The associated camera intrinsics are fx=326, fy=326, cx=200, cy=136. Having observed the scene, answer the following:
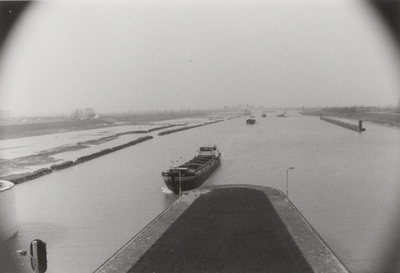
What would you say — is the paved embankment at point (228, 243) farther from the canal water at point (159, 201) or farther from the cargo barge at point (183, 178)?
the cargo barge at point (183, 178)

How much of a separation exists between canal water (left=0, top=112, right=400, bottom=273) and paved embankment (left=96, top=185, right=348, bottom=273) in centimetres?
247

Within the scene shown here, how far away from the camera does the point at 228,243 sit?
14.2m

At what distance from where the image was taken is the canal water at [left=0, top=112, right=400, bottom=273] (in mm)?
16781

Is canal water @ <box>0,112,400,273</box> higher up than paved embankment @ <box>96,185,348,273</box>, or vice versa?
paved embankment @ <box>96,185,348,273</box>

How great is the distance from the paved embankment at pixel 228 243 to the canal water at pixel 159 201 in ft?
8.11

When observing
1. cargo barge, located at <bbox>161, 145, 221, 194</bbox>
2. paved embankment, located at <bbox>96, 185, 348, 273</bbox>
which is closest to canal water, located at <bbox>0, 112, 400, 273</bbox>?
cargo barge, located at <bbox>161, 145, 221, 194</bbox>

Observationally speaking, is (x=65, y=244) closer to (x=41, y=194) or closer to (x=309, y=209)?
(x=41, y=194)

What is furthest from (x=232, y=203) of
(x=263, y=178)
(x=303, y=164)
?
(x=303, y=164)

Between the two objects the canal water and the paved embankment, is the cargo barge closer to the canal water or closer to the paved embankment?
the canal water

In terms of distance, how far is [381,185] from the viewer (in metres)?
30.6

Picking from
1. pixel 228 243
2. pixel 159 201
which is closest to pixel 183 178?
pixel 159 201

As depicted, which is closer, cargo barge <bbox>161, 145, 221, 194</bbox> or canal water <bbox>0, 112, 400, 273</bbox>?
canal water <bbox>0, 112, 400, 273</bbox>

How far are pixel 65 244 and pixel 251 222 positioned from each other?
1032 centimetres

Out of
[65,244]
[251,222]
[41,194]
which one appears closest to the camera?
[251,222]
